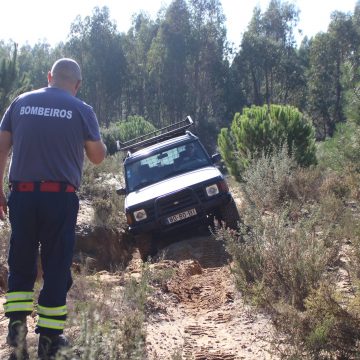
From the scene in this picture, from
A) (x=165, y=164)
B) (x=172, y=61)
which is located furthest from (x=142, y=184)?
(x=172, y=61)

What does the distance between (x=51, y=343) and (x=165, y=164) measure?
6068 mm

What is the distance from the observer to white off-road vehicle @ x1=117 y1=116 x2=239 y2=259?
7.95m

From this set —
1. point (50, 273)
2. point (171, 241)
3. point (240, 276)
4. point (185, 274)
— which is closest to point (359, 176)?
point (171, 241)

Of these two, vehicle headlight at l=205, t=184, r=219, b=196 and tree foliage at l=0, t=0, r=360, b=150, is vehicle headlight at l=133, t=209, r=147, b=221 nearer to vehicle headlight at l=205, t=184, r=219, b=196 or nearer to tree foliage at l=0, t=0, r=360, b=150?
vehicle headlight at l=205, t=184, r=219, b=196

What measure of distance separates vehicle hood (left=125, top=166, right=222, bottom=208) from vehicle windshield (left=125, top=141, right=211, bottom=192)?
0.65ft

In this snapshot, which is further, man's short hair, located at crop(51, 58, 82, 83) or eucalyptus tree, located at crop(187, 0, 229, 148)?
eucalyptus tree, located at crop(187, 0, 229, 148)

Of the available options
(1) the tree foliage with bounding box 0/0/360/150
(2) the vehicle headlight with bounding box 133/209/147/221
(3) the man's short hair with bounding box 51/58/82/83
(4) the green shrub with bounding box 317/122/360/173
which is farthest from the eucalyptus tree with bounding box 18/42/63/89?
(3) the man's short hair with bounding box 51/58/82/83

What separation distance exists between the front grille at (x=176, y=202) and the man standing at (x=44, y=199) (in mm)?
4492

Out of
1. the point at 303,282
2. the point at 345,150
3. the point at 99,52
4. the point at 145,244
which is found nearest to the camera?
the point at 303,282

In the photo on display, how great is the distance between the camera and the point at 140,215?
317 inches

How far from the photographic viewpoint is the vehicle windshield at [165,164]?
895 cm

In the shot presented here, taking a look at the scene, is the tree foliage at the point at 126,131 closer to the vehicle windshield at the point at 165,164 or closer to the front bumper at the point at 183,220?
the vehicle windshield at the point at 165,164

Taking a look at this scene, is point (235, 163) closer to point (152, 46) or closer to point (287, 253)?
point (287, 253)

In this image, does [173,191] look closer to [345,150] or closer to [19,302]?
[345,150]
